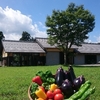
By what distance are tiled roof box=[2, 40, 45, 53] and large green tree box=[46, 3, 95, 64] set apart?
580cm

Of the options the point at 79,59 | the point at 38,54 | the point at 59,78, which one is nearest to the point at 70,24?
the point at 38,54

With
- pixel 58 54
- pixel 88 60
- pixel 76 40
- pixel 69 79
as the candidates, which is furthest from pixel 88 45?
pixel 69 79

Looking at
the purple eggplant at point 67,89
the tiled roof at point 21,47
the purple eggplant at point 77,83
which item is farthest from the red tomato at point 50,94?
the tiled roof at point 21,47

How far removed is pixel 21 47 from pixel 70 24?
984cm

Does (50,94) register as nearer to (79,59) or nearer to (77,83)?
(77,83)

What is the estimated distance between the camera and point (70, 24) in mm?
30266

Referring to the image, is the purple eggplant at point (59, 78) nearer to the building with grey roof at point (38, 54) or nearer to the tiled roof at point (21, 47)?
the building with grey roof at point (38, 54)

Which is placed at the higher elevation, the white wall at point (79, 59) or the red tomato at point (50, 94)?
the white wall at point (79, 59)

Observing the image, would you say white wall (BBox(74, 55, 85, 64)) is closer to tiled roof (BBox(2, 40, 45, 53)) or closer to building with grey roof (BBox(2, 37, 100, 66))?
building with grey roof (BBox(2, 37, 100, 66))

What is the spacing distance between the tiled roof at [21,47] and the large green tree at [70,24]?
5.80 m

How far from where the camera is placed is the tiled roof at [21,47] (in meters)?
34.3

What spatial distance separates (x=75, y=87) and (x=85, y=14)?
2836 cm

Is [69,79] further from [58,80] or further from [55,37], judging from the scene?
[55,37]

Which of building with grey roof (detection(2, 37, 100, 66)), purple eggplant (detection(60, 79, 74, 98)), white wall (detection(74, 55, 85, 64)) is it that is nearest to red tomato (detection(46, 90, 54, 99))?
purple eggplant (detection(60, 79, 74, 98))
